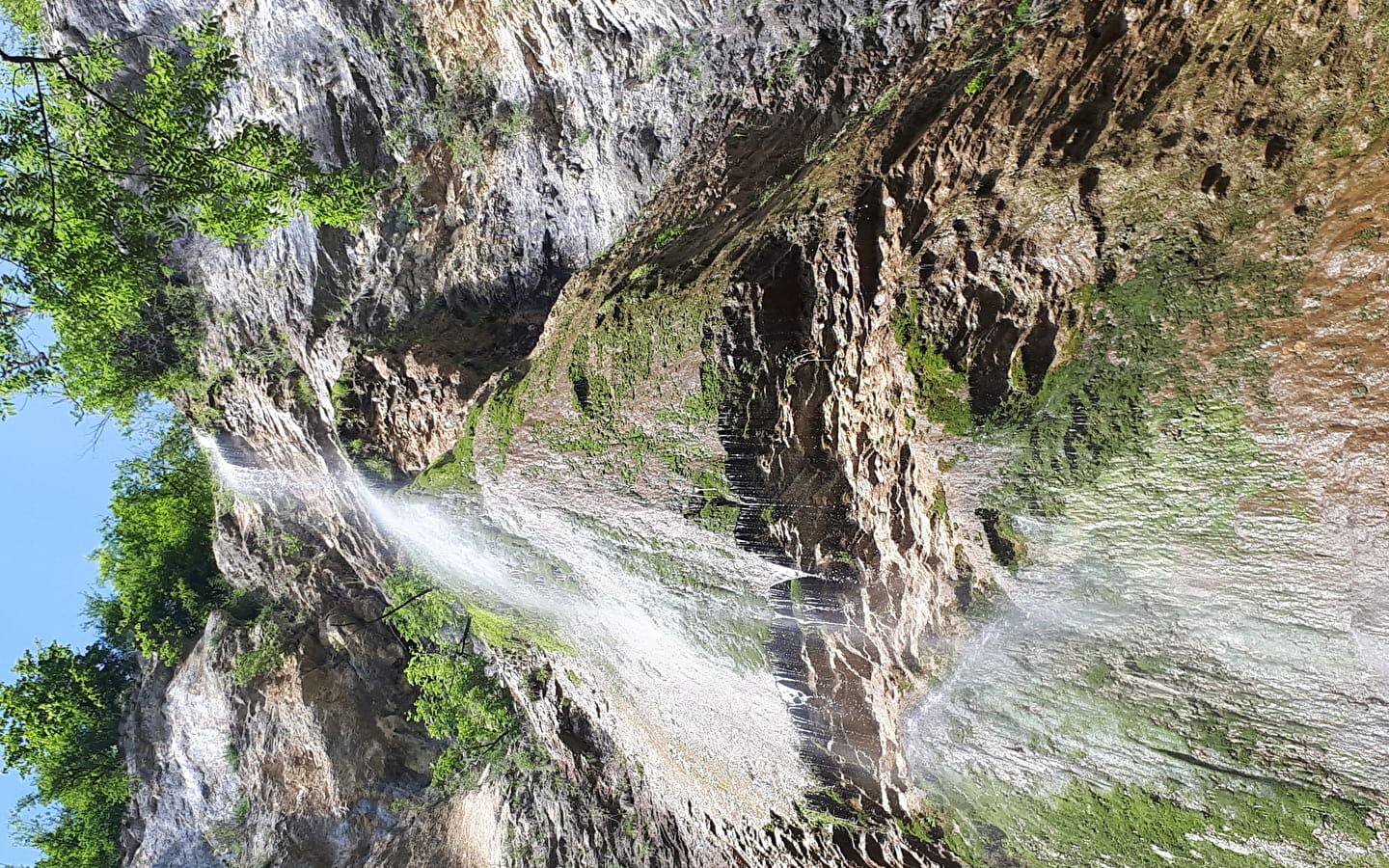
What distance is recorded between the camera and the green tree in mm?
18969

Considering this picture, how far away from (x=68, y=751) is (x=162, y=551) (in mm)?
5192

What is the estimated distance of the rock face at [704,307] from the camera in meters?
4.66

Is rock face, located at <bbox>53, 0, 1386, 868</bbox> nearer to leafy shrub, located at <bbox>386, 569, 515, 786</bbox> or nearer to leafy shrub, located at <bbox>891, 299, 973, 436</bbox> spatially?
leafy shrub, located at <bbox>891, 299, 973, 436</bbox>

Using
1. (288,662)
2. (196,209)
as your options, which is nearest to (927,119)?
(196,209)

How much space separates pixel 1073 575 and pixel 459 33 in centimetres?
1091

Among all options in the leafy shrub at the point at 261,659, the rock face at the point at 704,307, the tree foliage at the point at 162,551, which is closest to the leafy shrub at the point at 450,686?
the rock face at the point at 704,307

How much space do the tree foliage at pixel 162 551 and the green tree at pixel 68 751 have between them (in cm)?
153

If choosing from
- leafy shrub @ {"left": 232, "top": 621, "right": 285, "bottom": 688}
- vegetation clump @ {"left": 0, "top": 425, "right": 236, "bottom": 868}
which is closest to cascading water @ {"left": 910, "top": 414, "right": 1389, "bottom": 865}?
leafy shrub @ {"left": 232, "top": 621, "right": 285, "bottom": 688}

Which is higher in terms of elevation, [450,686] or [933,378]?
[933,378]

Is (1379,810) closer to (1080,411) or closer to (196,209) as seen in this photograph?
(1080,411)

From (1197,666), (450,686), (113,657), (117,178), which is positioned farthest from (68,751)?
(1197,666)

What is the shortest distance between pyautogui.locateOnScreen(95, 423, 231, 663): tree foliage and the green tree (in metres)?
1.53

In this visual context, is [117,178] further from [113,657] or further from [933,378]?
[113,657]

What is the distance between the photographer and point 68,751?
19250mm
